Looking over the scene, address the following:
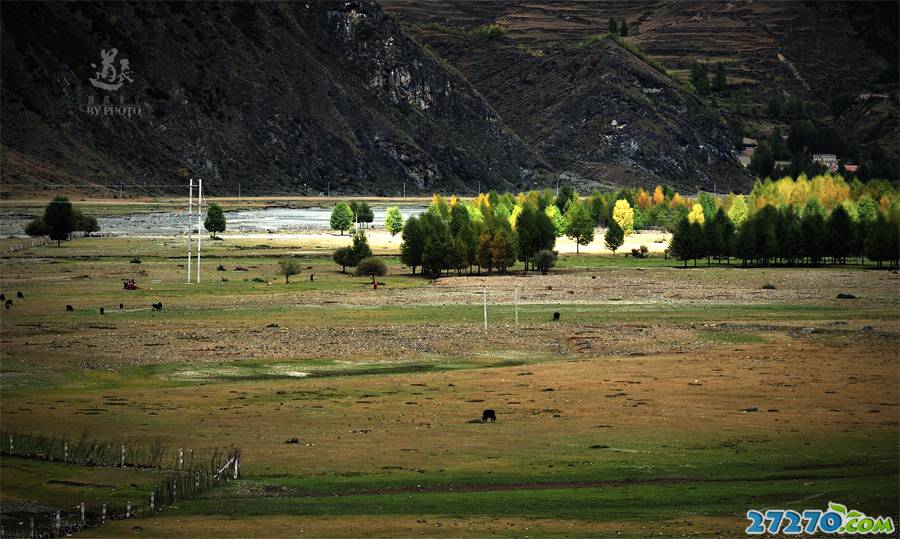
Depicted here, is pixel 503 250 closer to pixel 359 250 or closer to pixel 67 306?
pixel 359 250

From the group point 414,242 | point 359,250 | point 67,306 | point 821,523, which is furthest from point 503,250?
point 821,523

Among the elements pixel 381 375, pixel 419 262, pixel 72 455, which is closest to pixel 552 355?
pixel 381 375

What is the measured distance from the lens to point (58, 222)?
18962cm

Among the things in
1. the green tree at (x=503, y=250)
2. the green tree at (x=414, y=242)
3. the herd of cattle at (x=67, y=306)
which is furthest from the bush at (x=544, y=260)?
the herd of cattle at (x=67, y=306)

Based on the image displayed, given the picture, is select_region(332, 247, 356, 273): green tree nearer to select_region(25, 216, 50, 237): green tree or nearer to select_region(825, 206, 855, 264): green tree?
select_region(825, 206, 855, 264): green tree

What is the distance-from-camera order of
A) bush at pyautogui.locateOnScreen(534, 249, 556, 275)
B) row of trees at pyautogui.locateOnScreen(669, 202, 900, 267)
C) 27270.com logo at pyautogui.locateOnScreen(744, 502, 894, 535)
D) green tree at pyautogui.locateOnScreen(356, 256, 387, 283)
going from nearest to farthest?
27270.com logo at pyautogui.locateOnScreen(744, 502, 894, 535)
green tree at pyautogui.locateOnScreen(356, 256, 387, 283)
bush at pyautogui.locateOnScreen(534, 249, 556, 275)
row of trees at pyautogui.locateOnScreen(669, 202, 900, 267)

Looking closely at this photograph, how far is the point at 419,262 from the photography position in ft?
511

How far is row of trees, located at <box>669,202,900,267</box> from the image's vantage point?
6526 inches

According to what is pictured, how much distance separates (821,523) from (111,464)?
84.6 feet

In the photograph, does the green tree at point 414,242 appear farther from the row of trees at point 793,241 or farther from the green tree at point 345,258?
the row of trees at point 793,241

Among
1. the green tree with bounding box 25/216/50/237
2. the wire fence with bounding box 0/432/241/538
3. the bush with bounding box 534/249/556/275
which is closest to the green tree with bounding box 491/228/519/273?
the bush with bounding box 534/249/556/275

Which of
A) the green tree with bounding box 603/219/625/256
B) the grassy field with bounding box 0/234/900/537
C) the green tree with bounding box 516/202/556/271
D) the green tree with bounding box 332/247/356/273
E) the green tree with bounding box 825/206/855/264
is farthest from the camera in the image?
the green tree with bounding box 603/219/625/256

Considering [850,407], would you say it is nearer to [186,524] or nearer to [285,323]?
[186,524]

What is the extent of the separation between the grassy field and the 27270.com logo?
1.00 m
